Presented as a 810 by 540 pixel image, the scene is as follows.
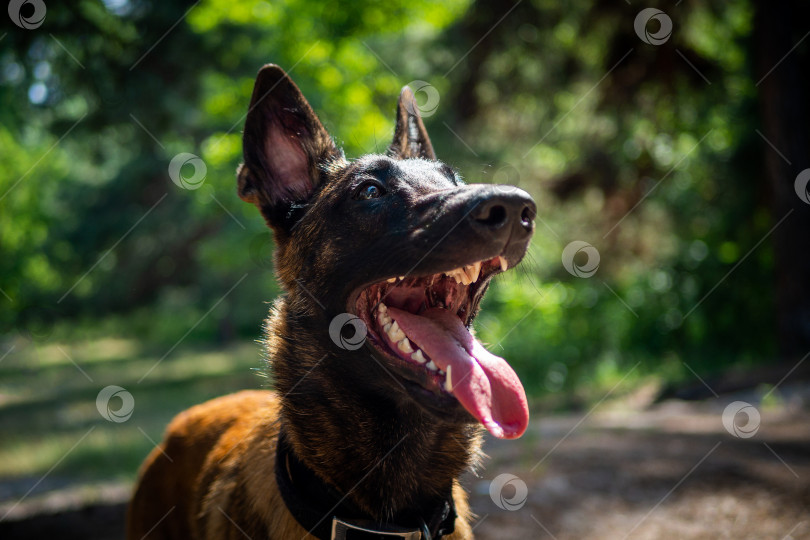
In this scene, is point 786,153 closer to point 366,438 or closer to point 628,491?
point 628,491

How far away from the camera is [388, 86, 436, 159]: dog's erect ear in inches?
122

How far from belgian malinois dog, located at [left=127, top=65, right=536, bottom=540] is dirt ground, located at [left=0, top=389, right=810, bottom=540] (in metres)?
1.09

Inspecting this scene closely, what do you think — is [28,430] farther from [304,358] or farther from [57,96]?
[304,358]

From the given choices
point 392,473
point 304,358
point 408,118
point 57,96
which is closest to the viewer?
point 392,473

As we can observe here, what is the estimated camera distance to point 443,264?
210 cm

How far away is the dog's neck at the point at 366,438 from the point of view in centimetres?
229

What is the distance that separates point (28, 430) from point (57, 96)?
6824mm

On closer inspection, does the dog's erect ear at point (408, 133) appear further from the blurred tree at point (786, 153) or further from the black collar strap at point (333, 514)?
the blurred tree at point (786, 153)

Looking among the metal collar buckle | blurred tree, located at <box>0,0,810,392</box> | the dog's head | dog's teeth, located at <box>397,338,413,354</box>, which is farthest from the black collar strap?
blurred tree, located at <box>0,0,810,392</box>

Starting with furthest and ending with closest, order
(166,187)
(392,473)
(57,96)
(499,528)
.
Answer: (166,187) < (57,96) < (499,528) < (392,473)

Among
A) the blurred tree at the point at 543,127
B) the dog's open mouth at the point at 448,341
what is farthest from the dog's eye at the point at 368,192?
the blurred tree at the point at 543,127

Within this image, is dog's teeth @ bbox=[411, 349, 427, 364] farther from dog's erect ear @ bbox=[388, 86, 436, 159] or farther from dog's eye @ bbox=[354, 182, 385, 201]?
dog's erect ear @ bbox=[388, 86, 436, 159]

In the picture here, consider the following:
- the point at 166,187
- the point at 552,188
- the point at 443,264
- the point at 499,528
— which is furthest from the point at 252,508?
the point at 166,187

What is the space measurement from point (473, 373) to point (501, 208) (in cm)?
58
